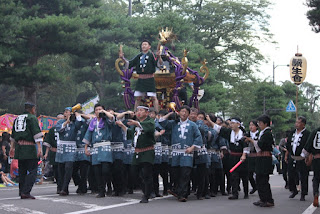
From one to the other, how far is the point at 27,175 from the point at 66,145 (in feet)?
4.43

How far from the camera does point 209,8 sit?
54.1 metres

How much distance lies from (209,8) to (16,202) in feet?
149

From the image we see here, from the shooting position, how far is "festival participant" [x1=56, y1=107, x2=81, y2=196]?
12695 mm

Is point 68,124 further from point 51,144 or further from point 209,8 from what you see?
point 209,8

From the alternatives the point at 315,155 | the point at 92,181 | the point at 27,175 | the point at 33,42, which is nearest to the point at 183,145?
the point at 315,155

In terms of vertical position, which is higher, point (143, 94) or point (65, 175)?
point (143, 94)

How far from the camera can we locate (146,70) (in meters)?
15.4

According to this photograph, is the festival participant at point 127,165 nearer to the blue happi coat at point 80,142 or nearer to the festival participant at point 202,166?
the blue happi coat at point 80,142

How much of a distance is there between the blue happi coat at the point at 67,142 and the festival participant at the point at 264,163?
395 centimetres

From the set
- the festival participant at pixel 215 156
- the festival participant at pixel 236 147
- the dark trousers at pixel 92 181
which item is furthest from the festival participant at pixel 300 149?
the dark trousers at pixel 92 181

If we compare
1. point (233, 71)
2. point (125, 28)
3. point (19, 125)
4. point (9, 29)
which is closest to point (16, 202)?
point (19, 125)

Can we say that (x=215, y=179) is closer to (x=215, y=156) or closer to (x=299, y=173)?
(x=215, y=156)

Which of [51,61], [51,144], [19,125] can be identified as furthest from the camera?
[51,61]

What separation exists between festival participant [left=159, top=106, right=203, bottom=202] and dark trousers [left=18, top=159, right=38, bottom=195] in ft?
9.10
